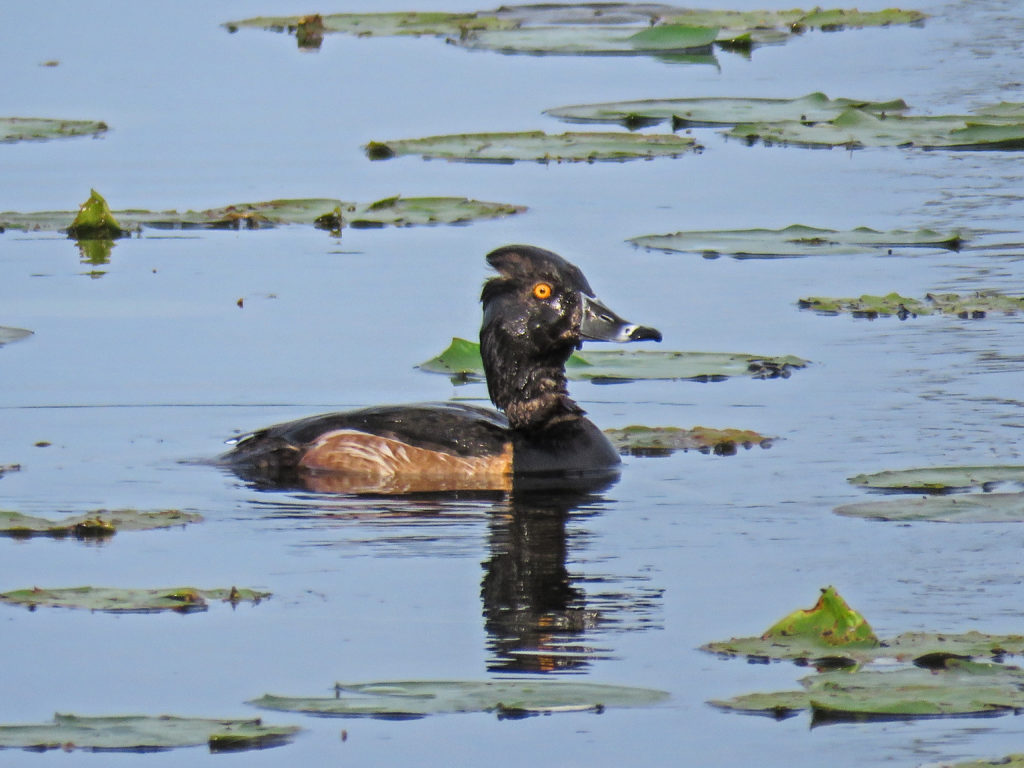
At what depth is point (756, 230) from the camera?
1584 centimetres

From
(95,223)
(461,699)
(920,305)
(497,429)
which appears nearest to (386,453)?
(497,429)

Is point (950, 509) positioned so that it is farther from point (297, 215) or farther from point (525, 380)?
point (297, 215)

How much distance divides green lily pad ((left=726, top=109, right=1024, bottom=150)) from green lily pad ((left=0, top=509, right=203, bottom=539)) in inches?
383

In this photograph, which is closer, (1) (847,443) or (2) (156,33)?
(1) (847,443)

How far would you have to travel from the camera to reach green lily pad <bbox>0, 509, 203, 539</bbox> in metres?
9.98

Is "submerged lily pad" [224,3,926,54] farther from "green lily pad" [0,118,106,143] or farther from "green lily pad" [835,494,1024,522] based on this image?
"green lily pad" [835,494,1024,522]

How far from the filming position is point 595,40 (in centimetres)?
2627

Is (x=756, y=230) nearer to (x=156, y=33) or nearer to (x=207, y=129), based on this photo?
(x=207, y=129)

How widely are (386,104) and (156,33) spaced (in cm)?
641

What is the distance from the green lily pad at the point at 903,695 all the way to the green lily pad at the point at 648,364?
5153 millimetres

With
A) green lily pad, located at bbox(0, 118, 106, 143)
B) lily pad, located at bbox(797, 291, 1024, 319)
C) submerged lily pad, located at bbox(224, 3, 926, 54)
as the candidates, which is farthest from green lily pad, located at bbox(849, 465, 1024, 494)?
submerged lily pad, located at bbox(224, 3, 926, 54)

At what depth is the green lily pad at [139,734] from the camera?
22.7 feet

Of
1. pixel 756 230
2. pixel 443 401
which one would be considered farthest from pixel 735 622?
pixel 756 230

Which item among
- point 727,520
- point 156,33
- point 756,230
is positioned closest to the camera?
point 727,520
